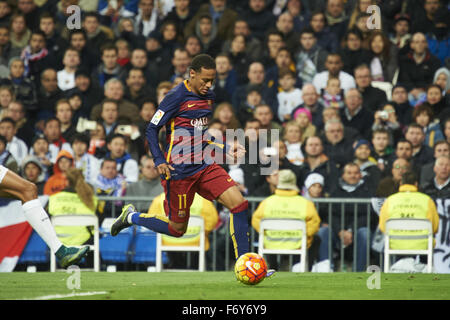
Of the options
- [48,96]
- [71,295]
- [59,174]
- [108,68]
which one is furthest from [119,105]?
[71,295]

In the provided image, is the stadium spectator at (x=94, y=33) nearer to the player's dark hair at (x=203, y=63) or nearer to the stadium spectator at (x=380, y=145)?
the stadium spectator at (x=380, y=145)

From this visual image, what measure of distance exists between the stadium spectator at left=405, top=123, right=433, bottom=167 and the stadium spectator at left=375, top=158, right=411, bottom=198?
0.70 metres

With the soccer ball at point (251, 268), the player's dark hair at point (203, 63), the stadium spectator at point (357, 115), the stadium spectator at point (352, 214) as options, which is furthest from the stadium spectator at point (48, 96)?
the soccer ball at point (251, 268)

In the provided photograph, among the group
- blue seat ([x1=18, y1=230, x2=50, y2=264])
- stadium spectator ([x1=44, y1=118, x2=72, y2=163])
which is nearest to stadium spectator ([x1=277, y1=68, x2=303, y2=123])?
stadium spectator ([x1=44, y1=118, x2=72, y2=163])

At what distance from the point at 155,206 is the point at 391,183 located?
11.7ft

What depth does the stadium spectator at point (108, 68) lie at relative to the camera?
60.1ft

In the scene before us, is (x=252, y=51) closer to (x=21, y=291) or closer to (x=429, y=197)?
(x=429, y=197)

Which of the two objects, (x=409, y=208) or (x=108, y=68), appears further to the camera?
(x=108, y=68)

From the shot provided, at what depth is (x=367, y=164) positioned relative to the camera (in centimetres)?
1529

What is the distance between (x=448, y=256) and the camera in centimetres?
1374

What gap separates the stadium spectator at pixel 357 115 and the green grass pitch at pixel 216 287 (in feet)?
16.1

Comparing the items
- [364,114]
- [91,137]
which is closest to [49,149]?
[91,137]

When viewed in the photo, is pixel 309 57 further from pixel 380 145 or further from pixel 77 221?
pixel 77 221

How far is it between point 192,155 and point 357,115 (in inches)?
257
